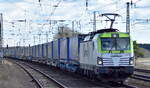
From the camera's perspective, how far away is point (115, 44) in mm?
22781

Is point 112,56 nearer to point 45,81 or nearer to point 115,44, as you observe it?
point 115,44

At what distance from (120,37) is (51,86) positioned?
17.7ft

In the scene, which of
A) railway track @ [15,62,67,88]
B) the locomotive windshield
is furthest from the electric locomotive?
railway track @ [15,62,67,88]

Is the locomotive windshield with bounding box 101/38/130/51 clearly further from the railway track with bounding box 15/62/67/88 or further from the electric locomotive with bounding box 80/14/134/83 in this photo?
the railway track with bounding box 15/62/67/88

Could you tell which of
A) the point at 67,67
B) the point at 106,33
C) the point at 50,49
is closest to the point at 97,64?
the point at 106,33

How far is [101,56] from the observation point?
874 inches

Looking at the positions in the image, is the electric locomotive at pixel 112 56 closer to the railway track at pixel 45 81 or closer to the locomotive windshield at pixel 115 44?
the locomotive windshield at pixel 115 44

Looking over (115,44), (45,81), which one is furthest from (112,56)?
(45,81)

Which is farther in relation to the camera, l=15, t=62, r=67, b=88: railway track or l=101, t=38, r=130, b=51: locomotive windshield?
l=15, t=62, r=67, b=88: railway track

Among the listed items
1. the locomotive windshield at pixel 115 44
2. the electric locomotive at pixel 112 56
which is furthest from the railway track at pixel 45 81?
the locomotive windshield at pixel 115 44

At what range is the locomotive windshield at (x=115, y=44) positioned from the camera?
22656 mm

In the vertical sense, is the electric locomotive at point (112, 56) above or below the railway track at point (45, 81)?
above

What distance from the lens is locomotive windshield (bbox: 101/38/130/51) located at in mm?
22656

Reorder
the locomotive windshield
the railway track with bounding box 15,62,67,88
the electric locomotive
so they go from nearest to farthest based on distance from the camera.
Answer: the electric locomotive < the locomotive windshield < the railway track with bounding box 15,62,67,88
